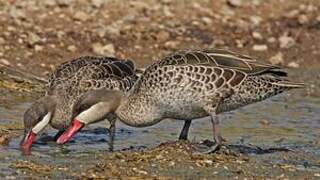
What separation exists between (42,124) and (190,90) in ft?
4.92

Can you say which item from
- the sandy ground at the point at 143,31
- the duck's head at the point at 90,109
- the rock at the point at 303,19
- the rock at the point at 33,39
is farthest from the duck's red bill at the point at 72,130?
the rock at the point at 303,19

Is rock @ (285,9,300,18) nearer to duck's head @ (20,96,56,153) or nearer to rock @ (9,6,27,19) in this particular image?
rock @ (9,6,27,19)

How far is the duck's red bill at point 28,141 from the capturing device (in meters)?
9.67

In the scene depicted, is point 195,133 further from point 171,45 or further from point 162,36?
point 162,36

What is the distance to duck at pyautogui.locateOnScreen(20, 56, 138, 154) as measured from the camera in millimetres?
10091

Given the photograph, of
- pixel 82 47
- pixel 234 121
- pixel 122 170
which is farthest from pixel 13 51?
pixel 122 170

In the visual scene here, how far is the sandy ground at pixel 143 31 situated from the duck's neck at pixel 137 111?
2808 mm

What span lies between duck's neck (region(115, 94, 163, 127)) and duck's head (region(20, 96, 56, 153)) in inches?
28.8

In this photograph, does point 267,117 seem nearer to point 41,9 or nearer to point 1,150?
point 1,150

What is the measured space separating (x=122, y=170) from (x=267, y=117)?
11.8 feet

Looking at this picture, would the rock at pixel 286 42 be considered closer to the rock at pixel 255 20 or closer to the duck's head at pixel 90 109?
the rock at pixel 255 20

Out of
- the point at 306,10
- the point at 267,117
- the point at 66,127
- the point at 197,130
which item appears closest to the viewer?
the point at 66,127

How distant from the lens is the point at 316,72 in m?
14.4

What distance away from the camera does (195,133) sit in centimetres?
1100
